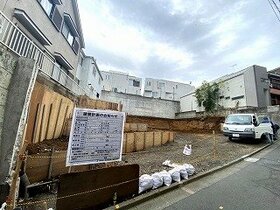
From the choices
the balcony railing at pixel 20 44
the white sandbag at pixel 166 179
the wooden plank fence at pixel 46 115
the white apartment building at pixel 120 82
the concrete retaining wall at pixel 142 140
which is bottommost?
the white sandbag at pixel 166 179

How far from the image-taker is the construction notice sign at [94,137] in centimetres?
394

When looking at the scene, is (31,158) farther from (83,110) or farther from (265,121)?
(265,121)

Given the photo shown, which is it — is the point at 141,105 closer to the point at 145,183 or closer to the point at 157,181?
the point at 157,181

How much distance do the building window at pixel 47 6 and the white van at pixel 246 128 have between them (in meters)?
13.6

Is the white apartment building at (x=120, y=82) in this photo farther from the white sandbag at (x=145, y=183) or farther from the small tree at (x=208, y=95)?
the white sandbag at (x=145, y=183)

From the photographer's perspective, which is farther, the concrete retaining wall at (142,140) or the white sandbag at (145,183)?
the concrete retaining wall at (142,140)

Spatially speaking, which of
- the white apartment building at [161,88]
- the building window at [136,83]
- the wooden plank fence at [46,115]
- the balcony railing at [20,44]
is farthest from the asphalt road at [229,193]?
the white apartment building at [161,88]

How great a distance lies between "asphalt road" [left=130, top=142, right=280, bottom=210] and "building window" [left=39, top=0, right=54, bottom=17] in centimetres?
1122

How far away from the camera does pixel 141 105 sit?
98.9ft

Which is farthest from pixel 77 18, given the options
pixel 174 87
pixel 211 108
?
pixel 174 87

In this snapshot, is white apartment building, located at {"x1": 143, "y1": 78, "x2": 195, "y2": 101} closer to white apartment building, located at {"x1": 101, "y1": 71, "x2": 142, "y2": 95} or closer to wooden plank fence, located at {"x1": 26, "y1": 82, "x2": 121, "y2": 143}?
white apartment building, located at {"x1": 101, "y1": 71, "x2": 142, "y2": 95}

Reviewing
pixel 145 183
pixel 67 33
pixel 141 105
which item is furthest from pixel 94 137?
pixel 141 105

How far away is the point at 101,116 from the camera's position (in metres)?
4.36

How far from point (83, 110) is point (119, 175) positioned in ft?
5.43
